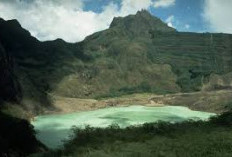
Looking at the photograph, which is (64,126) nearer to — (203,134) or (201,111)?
(201,111)

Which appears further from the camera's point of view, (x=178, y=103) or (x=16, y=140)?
(x=178, y=103)

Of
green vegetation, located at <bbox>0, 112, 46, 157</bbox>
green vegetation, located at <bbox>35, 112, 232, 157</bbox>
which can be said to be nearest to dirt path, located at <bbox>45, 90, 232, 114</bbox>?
green vegetation, located at <bbox>0, 112, 46, 157</bbox>

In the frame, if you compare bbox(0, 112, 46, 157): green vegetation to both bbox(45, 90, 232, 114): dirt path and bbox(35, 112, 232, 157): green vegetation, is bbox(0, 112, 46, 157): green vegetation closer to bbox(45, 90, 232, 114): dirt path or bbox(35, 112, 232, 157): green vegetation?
bbox(35, 112, 232, 157): green vegetation

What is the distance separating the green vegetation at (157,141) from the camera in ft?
69.1

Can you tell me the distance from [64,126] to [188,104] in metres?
82.9

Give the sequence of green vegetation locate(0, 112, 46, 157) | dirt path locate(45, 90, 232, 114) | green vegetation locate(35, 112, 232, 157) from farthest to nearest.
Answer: dirt path locate(45, 90, 232, 114) → green vegetation locate(0, 112, 46, 157) → green vegetation locate(35, 112, 232, 157)

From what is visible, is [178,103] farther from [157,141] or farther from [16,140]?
[157,141]

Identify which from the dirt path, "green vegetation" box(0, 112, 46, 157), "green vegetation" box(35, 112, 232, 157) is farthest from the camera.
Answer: the dirt path

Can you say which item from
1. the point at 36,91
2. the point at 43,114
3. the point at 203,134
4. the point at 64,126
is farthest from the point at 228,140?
the point at 36,91

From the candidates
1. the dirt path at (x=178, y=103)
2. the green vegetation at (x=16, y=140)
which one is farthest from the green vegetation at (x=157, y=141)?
the dirt path at (x=178, y=103)

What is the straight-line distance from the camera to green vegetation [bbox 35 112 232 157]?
2105 cm

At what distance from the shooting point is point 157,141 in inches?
945

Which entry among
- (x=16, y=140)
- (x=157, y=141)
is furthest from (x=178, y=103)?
(x=157, y=141)

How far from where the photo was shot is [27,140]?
192 feet
